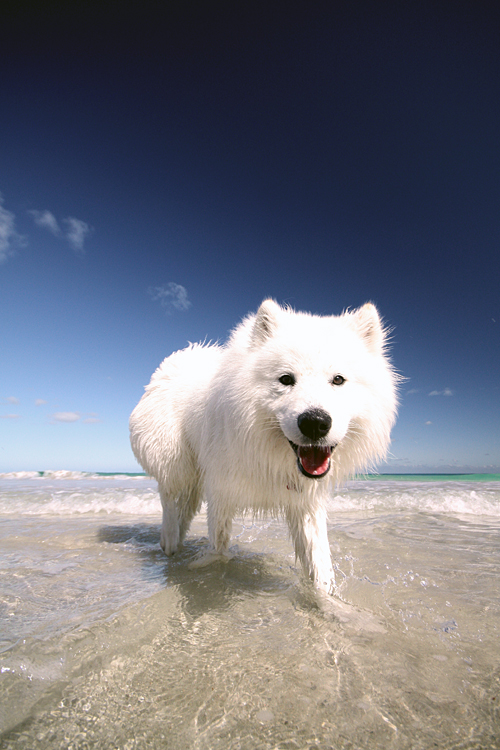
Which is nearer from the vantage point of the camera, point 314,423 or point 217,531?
point 314,423

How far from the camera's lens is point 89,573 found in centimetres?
337

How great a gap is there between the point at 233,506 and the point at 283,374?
4.08ft

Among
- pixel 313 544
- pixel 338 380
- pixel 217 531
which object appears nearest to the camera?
pixel 338 380

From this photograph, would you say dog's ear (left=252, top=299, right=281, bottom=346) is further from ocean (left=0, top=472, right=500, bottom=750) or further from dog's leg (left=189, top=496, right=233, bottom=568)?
ocean (left=0, top=472, right=500, bottom=750)

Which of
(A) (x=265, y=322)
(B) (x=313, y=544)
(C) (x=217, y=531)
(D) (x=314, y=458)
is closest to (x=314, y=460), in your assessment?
(D) (x=314, y=458)

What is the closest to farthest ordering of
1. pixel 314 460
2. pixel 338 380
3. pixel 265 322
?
pixel 314 460, pixel 338 380, pixel 265 322

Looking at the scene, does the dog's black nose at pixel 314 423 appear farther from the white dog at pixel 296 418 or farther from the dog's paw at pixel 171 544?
the dog's paw at pixel 171 544

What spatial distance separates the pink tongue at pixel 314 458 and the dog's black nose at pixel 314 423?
6.7 inches

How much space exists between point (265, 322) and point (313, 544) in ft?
5.66

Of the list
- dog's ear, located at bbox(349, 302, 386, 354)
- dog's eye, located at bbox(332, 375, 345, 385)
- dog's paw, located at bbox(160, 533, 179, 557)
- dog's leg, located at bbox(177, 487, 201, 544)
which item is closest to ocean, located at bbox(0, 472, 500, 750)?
dog's paw, located at bbox(160, 533, 179, 557)

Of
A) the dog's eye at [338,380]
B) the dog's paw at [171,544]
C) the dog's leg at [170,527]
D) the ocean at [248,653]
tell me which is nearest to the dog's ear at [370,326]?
the dog's eye at [338,380]

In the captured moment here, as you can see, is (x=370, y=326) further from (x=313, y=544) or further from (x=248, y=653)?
(x=248, y=653)

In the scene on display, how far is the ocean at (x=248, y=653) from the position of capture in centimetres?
137

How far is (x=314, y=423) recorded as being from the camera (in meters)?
2.08
